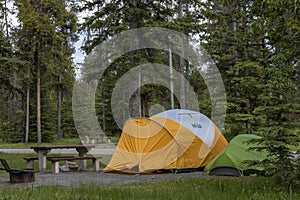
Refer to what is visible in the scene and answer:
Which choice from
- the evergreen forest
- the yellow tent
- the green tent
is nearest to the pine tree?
the evergreen forest

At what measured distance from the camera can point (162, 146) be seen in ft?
37.3

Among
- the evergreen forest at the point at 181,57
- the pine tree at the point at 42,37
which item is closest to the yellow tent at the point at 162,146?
the evergreen forest at the point at 181,57

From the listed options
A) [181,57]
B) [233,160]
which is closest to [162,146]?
[233,160]

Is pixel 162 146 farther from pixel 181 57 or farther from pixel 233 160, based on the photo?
pixel 181 57

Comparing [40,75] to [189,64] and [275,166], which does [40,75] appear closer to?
[189,64]

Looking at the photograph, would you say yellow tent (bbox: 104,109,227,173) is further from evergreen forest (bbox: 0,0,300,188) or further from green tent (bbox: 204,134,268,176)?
evergreen forest (bbox: 0,0,300,188)

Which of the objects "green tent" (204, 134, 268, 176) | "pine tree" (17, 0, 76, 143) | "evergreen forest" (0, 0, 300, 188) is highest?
"pine tree" (17, 0, 76, 143)

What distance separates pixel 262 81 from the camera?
6547 millimetres

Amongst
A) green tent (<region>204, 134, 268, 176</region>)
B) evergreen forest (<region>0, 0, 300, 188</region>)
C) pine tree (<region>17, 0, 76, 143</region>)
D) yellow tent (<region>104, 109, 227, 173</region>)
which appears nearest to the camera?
evergreen forest (<region>0, 0, 300, 188</region>)

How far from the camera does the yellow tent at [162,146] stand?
446 inches

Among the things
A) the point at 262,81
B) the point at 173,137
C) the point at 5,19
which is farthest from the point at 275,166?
the point at 5,19

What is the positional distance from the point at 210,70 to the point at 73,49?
2068 centimetres

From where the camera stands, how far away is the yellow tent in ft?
A: 37.2

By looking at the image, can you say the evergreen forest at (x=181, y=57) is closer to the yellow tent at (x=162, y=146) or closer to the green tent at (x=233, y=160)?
the green tent at (x=233, y=160)
